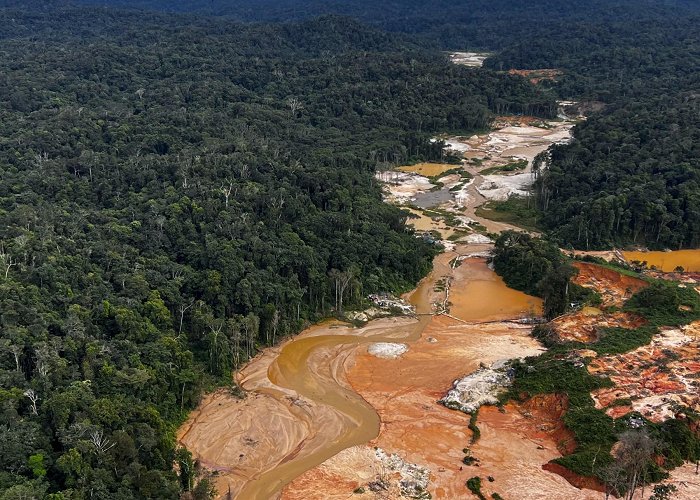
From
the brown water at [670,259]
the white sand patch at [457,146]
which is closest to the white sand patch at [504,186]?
the white sand patch at [457,146]

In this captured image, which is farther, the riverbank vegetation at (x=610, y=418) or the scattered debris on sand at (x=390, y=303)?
the scattered debris on sand at (x=390, y=303)

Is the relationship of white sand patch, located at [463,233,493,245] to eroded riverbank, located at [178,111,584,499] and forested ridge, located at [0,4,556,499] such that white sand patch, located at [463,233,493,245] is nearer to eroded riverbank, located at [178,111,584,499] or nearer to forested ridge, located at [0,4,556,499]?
forested ridge, located at [0,4,556,499]

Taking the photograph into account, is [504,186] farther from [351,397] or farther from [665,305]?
[351,397]

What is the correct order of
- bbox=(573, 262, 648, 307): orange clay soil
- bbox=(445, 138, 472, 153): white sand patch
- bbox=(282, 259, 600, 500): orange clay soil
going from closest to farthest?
bbox=(282, 259, 600, 500): orange clay soil, bbox=(573, 262, 648, 307): orange clay soil, bbox=(445, 138, 472, 153): white sand patch

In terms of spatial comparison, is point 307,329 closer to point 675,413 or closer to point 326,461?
A: point 326,461

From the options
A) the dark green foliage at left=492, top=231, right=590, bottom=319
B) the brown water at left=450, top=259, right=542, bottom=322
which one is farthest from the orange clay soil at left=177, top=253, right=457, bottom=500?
the dark green foliage at left=492, top=231, right=590, bottom=319

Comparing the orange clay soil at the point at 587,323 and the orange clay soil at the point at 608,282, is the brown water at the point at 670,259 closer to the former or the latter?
the orange clay soil at the point at 608,282
